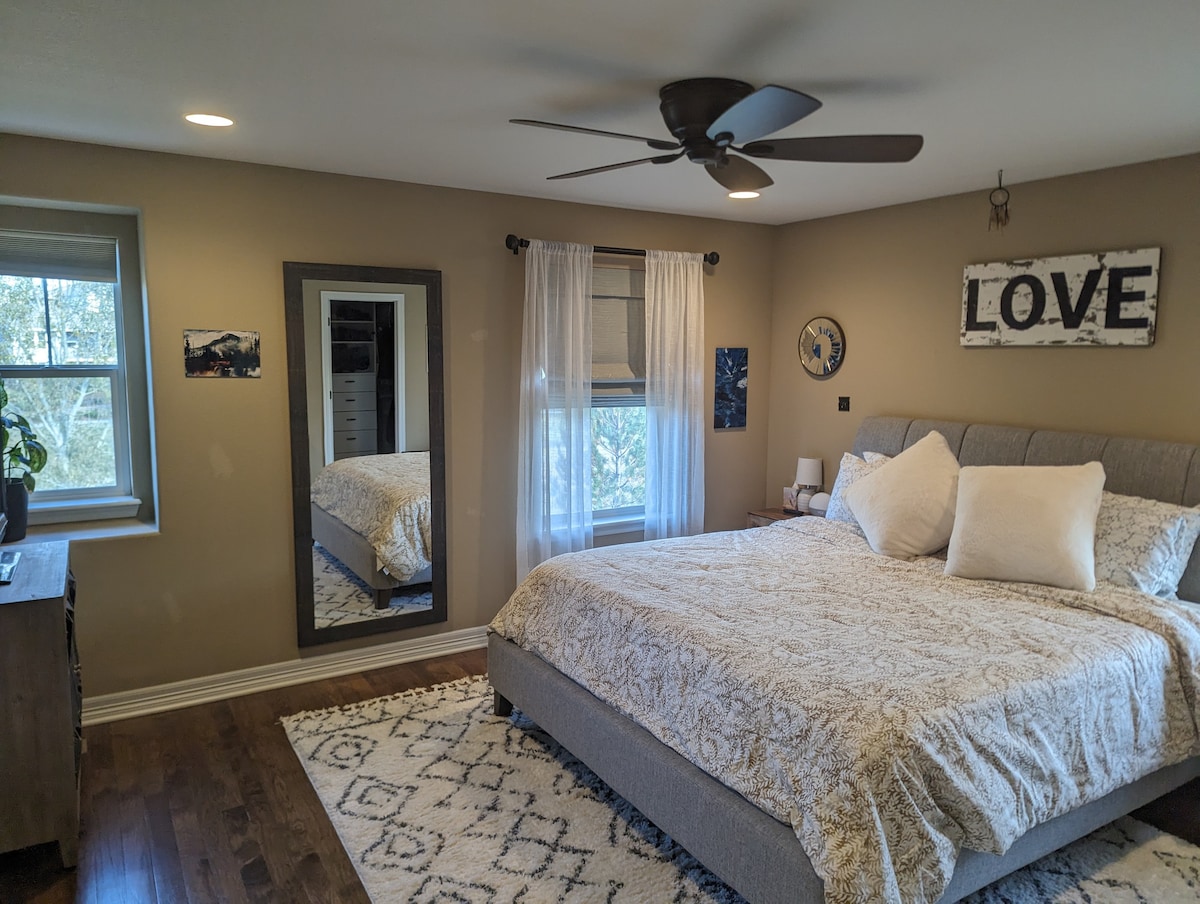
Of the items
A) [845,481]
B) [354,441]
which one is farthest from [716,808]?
[354,441]

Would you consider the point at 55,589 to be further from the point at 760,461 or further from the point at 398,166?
the point at 760,461

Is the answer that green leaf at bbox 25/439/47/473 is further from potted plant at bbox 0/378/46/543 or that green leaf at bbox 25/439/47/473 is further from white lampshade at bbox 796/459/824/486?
white lampshade at bbox 796/459/824/486

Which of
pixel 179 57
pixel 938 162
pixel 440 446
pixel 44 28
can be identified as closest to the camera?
pixel 44 28

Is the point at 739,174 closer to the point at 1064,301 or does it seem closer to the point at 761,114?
the point at 761,114

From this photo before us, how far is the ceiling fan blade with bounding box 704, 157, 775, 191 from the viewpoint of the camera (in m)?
2.62

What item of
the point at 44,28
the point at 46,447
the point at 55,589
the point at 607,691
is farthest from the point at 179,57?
A: the point at 607,691

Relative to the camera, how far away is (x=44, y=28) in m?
2.04

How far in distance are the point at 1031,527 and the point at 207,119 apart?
3.47 meters

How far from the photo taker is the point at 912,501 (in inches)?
142

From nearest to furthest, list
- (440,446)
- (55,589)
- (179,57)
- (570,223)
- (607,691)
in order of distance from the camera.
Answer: (179,57) < (55,589) < (607,691) < (440,446) < (570,223)

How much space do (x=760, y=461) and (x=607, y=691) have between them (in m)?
2.93

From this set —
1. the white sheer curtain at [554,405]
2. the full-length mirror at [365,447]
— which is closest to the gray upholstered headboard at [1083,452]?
the white sheer curtain at [554,405]

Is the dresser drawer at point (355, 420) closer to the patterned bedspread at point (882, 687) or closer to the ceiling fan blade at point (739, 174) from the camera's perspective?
the patterned bedspread at point (882, 687)

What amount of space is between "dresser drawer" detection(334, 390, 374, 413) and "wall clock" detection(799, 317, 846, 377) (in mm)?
2720
